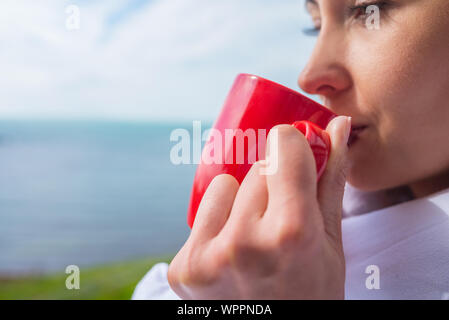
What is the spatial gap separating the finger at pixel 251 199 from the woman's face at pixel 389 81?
0.88 feet

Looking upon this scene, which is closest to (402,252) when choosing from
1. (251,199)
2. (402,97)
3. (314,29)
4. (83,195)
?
(402,97)

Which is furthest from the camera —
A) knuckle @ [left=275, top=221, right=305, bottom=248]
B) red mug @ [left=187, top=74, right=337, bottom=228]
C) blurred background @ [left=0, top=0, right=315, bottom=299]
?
blurred background @ [left=0, top=0, right=315, bottom=299]

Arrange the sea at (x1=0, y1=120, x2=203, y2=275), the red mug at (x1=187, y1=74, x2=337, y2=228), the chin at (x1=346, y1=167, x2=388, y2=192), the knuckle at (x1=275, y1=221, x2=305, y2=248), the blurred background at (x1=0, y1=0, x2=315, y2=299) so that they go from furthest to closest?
the sea at (x1=0, y1=120, x2=203, y2=275)
the blurred background at (x1=0, y1=0, x2=315, y2=299)
the chin at (x1=346, y1=167, x2=388, y2=192)
the red mug at (x1=187, y1=74, x2=337, y2=228)
the knuckle at (x1=275, y1=221, x2=305, y2=248)

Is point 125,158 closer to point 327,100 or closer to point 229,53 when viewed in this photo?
point 229,53

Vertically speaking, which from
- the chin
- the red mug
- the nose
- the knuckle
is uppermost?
the nose

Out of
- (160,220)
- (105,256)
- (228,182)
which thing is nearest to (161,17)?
(160,220)

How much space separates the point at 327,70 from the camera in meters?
0.70

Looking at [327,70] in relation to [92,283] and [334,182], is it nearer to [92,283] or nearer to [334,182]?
[334,182]

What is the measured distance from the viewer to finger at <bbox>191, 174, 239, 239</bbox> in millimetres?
497

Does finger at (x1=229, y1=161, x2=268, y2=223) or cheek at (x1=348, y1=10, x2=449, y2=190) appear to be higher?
cheek at (x1=348, y1=10, x2=449, y2=190)

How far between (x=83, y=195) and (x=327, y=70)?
68.8 inches

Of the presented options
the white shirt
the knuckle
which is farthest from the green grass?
the knuckle

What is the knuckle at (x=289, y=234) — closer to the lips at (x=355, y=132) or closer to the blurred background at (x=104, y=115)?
the lips at (x=355, y=132)

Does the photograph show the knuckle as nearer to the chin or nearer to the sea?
the chin
